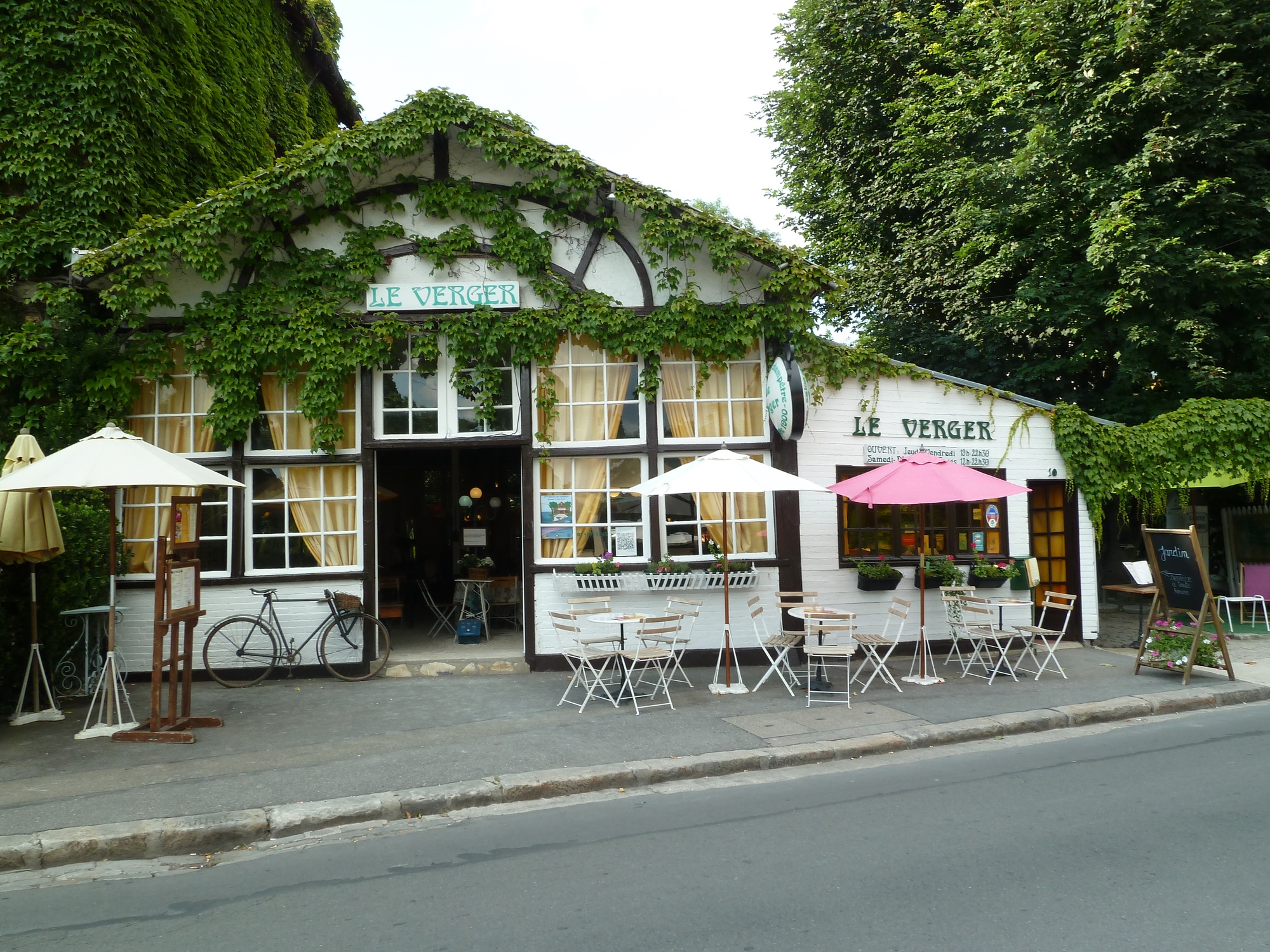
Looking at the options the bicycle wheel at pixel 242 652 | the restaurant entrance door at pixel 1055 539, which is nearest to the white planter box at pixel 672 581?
the bicycle wheel at pixel 242 652

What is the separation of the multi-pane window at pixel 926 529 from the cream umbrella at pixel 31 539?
27.5 ft

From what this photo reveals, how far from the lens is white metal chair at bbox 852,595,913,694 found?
8.68m

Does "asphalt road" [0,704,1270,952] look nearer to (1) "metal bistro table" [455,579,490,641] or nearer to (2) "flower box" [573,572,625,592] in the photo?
(2) "flower box" [573,572,625,592]

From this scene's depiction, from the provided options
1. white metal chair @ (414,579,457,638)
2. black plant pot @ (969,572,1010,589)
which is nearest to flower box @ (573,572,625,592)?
white metal chair @ (414,579,457,638)

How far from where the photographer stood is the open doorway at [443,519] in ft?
48.2

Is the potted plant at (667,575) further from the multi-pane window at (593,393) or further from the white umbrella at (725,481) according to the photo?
the multi-pane window at (593,393)

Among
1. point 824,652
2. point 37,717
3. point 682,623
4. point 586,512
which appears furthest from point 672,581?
point 37,717

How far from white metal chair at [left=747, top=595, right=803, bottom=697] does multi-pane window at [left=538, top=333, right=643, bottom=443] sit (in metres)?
2.56

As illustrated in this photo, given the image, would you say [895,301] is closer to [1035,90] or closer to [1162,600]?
[1035,90]

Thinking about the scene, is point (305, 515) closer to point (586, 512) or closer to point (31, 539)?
point (31, 539)

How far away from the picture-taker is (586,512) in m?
10.0

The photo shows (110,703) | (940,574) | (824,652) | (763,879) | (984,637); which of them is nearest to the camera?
(763,879)

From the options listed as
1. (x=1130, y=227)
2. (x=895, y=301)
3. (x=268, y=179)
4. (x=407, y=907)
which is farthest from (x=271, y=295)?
(x=895, y=301)

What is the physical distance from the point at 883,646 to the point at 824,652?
9.87 feet
